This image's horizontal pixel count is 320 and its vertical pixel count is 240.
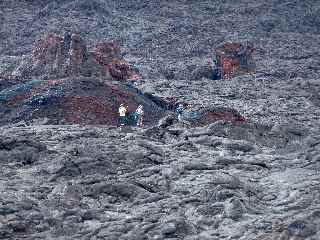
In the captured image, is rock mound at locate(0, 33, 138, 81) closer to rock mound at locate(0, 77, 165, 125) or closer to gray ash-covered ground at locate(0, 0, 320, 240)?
gray ash-covered ground at locate(0, 0, 320, 240)

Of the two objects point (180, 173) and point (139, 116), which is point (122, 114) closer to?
point (139, 116)

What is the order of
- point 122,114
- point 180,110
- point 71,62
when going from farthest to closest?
point 71,62, point 180,110, point 122,114

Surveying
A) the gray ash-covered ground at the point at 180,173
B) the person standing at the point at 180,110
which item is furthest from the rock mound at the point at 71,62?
the person standing at the point at 180,110

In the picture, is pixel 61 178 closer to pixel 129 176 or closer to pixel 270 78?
pixel 129 176

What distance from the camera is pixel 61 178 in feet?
40.7

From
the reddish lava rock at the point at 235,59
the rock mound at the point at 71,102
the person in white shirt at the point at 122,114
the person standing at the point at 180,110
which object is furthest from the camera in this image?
the reddish lava rock at the point at 235,59

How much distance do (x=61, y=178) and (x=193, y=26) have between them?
109ft

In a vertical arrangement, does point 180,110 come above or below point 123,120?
above

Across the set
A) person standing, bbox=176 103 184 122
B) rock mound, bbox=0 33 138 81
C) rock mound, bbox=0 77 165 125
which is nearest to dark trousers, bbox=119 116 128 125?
rock mound, bbox=0 77 165 125

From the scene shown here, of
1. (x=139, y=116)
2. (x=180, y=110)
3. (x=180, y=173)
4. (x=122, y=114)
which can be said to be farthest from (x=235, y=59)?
(x=180, y=173)

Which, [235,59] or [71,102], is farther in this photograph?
[235,59]

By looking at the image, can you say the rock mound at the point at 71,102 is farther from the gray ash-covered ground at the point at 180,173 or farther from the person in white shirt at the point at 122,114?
the gray ash-covered ground at the point at 180,173

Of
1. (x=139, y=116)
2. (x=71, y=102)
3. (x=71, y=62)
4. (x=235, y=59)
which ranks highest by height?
(x=235, y=59)

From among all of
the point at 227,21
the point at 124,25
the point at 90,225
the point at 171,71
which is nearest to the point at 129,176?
the point at 90,225
